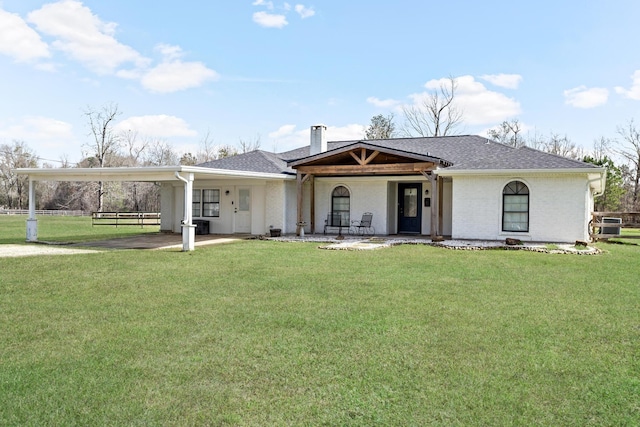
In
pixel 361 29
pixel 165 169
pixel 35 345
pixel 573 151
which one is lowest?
pixel 35 345

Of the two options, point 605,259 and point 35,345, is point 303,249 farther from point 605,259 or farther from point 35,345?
point 35,345

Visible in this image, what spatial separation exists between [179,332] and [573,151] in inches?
1765

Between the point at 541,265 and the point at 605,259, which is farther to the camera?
the point at 605,259

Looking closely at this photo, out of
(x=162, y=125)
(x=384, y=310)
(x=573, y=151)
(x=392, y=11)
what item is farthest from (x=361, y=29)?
(x=162, y=125)

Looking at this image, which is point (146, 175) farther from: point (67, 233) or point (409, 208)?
point (409, 208)

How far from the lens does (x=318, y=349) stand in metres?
4.44

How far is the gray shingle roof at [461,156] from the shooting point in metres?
14.7

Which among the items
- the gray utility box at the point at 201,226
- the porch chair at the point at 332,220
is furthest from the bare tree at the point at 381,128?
the gray utility box at the point at 201,226

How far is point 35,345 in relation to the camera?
453 cm

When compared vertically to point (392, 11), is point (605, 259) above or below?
below

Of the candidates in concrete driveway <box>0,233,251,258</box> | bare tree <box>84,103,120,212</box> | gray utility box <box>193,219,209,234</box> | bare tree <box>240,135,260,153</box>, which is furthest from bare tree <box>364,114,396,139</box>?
concrete driveway <box>0,233,251,258</box>

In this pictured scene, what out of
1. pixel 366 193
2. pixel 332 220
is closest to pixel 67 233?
pixel 332 220

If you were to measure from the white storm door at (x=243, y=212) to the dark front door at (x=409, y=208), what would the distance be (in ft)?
19.5

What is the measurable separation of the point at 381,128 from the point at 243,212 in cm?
2800
